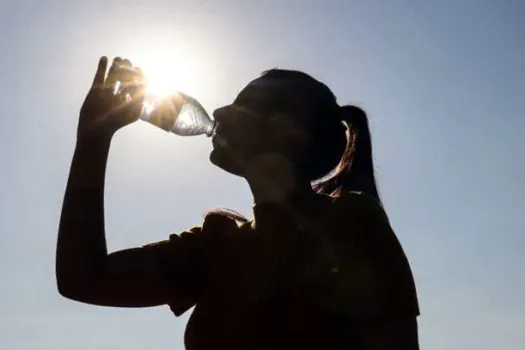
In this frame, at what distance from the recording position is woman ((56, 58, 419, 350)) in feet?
9.75

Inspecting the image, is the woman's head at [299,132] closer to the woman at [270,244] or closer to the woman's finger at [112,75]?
the woman at [270,244]

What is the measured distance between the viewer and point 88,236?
3.25 meters

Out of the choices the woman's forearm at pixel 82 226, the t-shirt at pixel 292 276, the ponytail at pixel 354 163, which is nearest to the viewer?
the t-shirt at pixel 292 276

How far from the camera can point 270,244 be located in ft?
11.4

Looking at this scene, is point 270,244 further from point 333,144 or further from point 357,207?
point 333,144

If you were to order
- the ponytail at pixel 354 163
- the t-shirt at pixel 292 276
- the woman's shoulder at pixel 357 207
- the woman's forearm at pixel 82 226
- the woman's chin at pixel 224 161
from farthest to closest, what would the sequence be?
the ponytail at pixel 354 163
the woman's chin at pixel 224 161
the woman's forearm at pixel 82 226
the woman's shoulder at pixel 357 207
the t-shirt at pixel 292 276

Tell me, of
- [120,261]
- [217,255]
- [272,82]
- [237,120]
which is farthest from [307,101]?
[120,261]

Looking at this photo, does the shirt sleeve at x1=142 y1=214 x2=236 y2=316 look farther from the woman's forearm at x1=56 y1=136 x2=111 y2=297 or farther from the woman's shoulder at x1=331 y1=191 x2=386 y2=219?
the woman's shoulder at x1=331 y1=191 x2=386 y2=219

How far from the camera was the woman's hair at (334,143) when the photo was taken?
12.6ft

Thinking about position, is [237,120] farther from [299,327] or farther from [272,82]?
[299,327]

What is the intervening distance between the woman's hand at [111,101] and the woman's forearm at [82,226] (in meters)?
0.11

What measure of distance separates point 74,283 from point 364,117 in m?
1.64

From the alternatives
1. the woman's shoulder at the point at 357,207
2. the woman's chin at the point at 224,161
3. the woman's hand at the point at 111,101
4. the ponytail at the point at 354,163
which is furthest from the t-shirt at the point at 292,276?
the woman's hand at the point at 111,101

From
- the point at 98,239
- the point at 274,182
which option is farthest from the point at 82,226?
the point at 274,182
